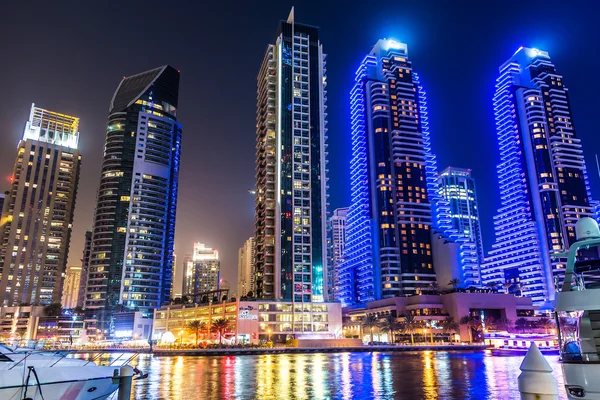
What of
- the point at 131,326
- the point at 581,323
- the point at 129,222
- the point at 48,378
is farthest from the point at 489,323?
the point at 48,378

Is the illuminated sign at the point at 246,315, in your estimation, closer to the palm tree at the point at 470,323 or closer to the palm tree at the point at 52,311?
the palm tree at the point at 470,323

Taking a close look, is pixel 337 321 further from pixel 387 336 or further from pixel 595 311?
pixel 595 311

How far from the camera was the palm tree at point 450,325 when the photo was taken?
148 meters

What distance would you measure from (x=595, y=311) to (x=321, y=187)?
13388cm

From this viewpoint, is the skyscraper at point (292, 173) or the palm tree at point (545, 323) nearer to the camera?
the skyscraper at point (292, 173)

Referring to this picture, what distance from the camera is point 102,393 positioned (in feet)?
76.5

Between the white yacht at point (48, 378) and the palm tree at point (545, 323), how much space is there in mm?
160255

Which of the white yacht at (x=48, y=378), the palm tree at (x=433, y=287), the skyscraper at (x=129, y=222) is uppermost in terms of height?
the skyscraper at (x=129, y=222)

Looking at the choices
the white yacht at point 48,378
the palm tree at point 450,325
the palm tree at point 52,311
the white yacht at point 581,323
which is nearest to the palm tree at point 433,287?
the palm tree at point 450,325

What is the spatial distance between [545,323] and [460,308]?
29.2 meters

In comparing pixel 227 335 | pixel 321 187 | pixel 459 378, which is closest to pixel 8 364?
pixel 459 378

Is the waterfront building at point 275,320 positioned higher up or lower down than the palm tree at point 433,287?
lower down

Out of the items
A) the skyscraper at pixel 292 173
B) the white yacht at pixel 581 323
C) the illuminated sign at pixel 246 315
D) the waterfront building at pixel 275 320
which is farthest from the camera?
the skyscraper at pixel 292 173

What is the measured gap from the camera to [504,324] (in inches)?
5930
